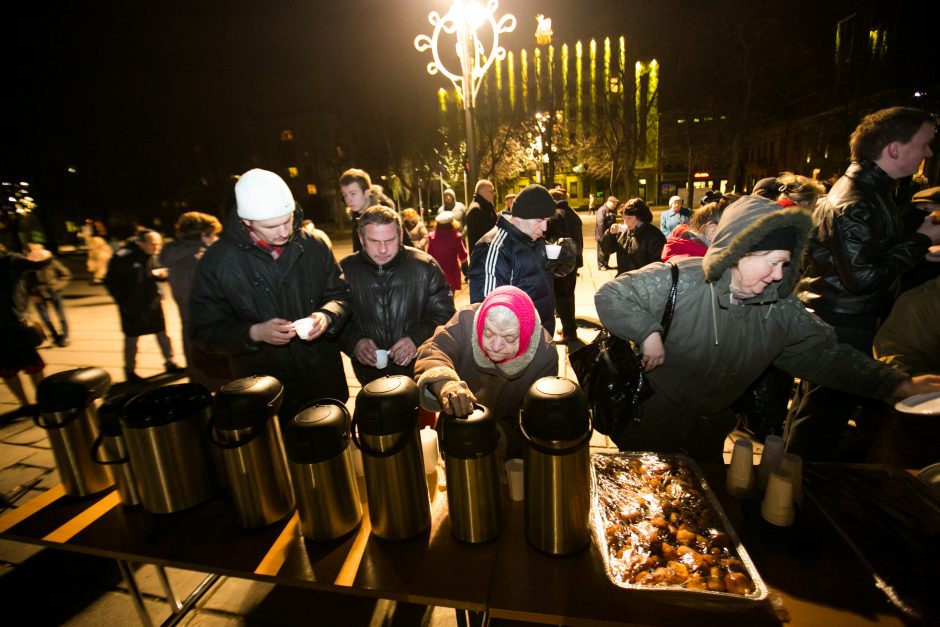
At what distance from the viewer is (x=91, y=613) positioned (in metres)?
2.44

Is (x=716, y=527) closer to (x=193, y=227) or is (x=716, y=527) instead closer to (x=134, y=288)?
(x=193, y=227)

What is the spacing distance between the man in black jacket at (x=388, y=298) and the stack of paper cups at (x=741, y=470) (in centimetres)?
189

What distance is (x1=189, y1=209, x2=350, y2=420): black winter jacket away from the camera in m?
2.48

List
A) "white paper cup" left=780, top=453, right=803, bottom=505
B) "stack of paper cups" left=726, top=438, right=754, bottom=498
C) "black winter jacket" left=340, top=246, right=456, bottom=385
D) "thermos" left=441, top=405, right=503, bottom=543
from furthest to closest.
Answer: "black winter jacket" left=340, top=246, right=456, bottom=385
"stack of paper cups" left=726, top=438, right=754, bottom=498
"white paper cup" left=780, top=453, right=803, bottom=505
"thermos" left=441, top=405, right=503, bottom=543

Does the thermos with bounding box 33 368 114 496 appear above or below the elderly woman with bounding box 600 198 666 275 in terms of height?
below

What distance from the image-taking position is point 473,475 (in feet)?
4.92

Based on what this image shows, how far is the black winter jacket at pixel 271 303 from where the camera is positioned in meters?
2.48

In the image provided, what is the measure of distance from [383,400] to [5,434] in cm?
541

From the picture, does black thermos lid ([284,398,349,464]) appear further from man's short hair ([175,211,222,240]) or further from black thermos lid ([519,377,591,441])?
man's short hair ([175,211,222,240])

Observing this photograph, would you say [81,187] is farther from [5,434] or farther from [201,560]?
[201,560]

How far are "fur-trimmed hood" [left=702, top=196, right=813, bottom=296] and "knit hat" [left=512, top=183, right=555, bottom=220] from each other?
1.72m

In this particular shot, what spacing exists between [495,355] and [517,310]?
256 millimetres

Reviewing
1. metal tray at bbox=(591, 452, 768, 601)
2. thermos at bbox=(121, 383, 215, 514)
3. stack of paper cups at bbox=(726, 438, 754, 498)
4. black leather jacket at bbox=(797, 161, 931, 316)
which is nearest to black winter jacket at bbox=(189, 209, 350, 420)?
thermos at bbox=(121, 383, 215, 514)

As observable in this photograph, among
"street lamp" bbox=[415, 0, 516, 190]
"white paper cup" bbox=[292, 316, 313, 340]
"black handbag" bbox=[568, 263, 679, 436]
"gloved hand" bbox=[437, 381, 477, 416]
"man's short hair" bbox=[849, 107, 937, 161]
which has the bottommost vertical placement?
"black handbag" bbox=[568, 263, 679, 436]
